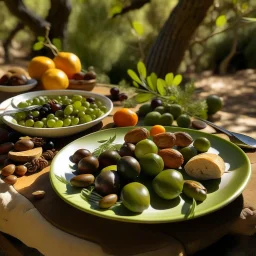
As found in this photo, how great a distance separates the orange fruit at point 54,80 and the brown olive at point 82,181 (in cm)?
76

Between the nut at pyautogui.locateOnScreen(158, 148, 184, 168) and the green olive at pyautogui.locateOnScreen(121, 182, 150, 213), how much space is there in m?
0.15

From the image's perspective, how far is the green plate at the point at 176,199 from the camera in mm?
741

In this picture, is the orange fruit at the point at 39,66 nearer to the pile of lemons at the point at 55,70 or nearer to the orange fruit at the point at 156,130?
the pile of lemons at the point at 55,70

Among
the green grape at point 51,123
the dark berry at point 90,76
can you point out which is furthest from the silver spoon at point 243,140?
the dark berry at point 90,76

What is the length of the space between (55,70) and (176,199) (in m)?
0.93

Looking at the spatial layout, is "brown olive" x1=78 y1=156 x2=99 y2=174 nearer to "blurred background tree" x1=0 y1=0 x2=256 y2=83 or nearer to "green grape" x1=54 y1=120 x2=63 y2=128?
"green grape" x1=54 y1=120 x2=63 y2=128

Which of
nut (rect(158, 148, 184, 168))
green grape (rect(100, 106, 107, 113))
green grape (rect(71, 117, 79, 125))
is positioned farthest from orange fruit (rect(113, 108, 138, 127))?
nut (rect(158, 148, 184, 168))

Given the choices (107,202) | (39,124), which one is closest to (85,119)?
(39,124)

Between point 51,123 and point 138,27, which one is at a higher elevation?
point 138,27

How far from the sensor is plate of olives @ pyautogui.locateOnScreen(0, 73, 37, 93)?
152 centimetres

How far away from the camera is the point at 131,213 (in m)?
0.75

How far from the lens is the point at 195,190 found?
0.79 m

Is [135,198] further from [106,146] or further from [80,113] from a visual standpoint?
[80,113]

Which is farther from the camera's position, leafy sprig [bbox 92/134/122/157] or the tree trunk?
the tree trunk
